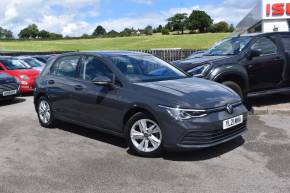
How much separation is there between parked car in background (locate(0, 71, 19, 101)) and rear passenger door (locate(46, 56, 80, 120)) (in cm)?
437

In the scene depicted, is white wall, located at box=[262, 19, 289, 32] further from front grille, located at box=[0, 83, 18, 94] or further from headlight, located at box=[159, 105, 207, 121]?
headlight, located at box=[159, 105, 207, 121]

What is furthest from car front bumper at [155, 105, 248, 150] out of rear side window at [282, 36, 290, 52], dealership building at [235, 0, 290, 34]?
dealership building at [235, 0, 290, 34]

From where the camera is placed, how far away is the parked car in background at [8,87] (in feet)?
40.5

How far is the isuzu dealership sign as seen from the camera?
83.3 feet

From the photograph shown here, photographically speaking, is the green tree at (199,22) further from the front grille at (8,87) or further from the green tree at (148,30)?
the front grille at (8,87)

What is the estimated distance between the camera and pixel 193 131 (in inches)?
230

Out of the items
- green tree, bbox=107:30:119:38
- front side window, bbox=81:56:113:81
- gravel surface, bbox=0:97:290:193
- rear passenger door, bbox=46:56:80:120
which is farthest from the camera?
green tree, bbox=107:30:119:38

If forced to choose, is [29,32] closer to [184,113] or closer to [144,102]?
[144,102]

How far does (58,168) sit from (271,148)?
3271 mm

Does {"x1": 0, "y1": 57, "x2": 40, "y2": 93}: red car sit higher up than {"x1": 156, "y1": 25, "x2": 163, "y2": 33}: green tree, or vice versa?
{"x1": 156, "y1": 25, "x2": 163, "y2": 33}: green tree

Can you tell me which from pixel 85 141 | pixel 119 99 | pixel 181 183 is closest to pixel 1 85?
pixel 85 141

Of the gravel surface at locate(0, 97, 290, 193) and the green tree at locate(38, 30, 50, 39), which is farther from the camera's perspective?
the green tree at locate(38, 30, 50, 39)

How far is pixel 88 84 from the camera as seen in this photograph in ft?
23.9

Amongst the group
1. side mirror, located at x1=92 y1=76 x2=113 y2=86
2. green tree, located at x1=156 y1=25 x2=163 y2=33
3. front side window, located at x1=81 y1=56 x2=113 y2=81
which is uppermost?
green tree, located at x1=156 y1=25 x2=163 y2=33
